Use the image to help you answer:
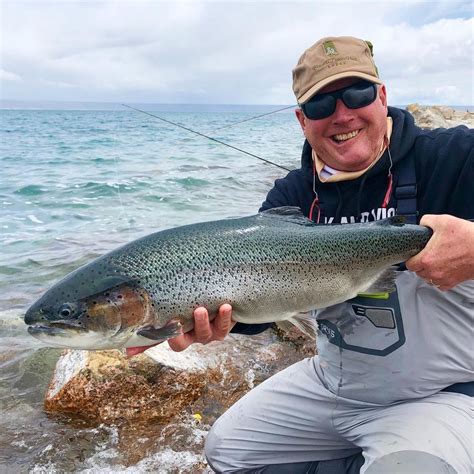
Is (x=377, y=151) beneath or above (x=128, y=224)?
above

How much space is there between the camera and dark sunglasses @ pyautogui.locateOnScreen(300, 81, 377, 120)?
10.7ft

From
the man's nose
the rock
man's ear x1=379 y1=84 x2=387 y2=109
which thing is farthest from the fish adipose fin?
the rock

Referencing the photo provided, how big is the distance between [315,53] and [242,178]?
56.8 ft

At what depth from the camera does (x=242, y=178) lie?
20.7 m

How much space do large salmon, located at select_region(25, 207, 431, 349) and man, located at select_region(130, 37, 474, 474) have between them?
14 cm

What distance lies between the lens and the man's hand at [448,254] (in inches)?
110

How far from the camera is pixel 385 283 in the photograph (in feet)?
10.2

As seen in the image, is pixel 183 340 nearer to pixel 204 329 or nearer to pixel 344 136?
pixel 204 329

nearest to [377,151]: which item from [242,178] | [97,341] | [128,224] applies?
[97,341]

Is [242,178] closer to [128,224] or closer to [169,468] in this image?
[128,224]

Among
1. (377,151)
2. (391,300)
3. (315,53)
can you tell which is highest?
(315,53)

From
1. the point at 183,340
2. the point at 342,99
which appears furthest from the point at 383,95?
the point at 183,340

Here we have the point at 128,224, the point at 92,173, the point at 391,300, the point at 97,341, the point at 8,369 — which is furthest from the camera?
the point at 92,173

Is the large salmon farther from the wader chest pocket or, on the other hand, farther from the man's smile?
the man's smile
